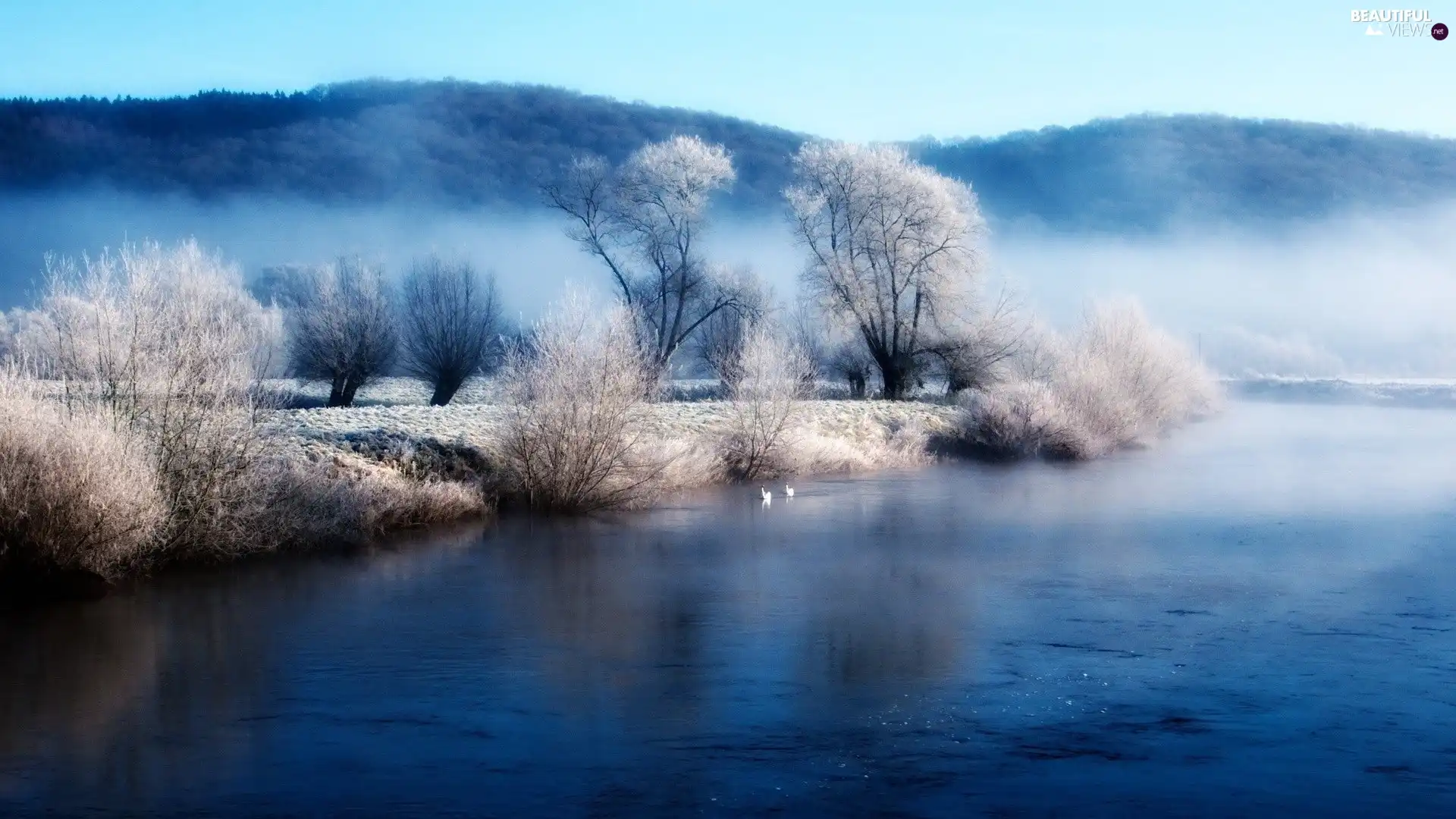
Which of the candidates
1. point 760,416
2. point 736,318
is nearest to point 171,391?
point 760,416

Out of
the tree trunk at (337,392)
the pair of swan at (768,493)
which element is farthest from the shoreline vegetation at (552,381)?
the pair of swan at (768,493)

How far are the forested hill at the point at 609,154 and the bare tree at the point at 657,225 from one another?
140ft

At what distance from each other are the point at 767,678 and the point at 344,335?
2596 cm

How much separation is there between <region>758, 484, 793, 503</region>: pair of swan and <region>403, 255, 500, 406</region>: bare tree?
14275 millimetres

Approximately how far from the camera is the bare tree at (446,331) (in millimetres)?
A: 35375

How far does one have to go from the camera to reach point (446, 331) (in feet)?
116

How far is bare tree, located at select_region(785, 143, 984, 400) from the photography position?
112ft

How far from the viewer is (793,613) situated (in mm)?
13469

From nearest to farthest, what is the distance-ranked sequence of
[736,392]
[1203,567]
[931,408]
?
[1203,567] < [736,392] < [931,408]

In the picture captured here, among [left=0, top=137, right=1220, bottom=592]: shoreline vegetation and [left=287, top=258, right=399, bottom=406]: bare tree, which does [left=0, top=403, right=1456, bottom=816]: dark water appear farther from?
[left=287, top=258, right=399, bottom=406]: bare tree

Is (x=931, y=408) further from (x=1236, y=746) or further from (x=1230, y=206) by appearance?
(x=1230, y=206)

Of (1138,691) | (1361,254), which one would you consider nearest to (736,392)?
(1138,691)

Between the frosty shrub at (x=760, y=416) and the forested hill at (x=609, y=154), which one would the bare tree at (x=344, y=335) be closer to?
the frosty shrub at (x=760, y=416)

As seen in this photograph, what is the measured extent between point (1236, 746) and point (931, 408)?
22951 mm
